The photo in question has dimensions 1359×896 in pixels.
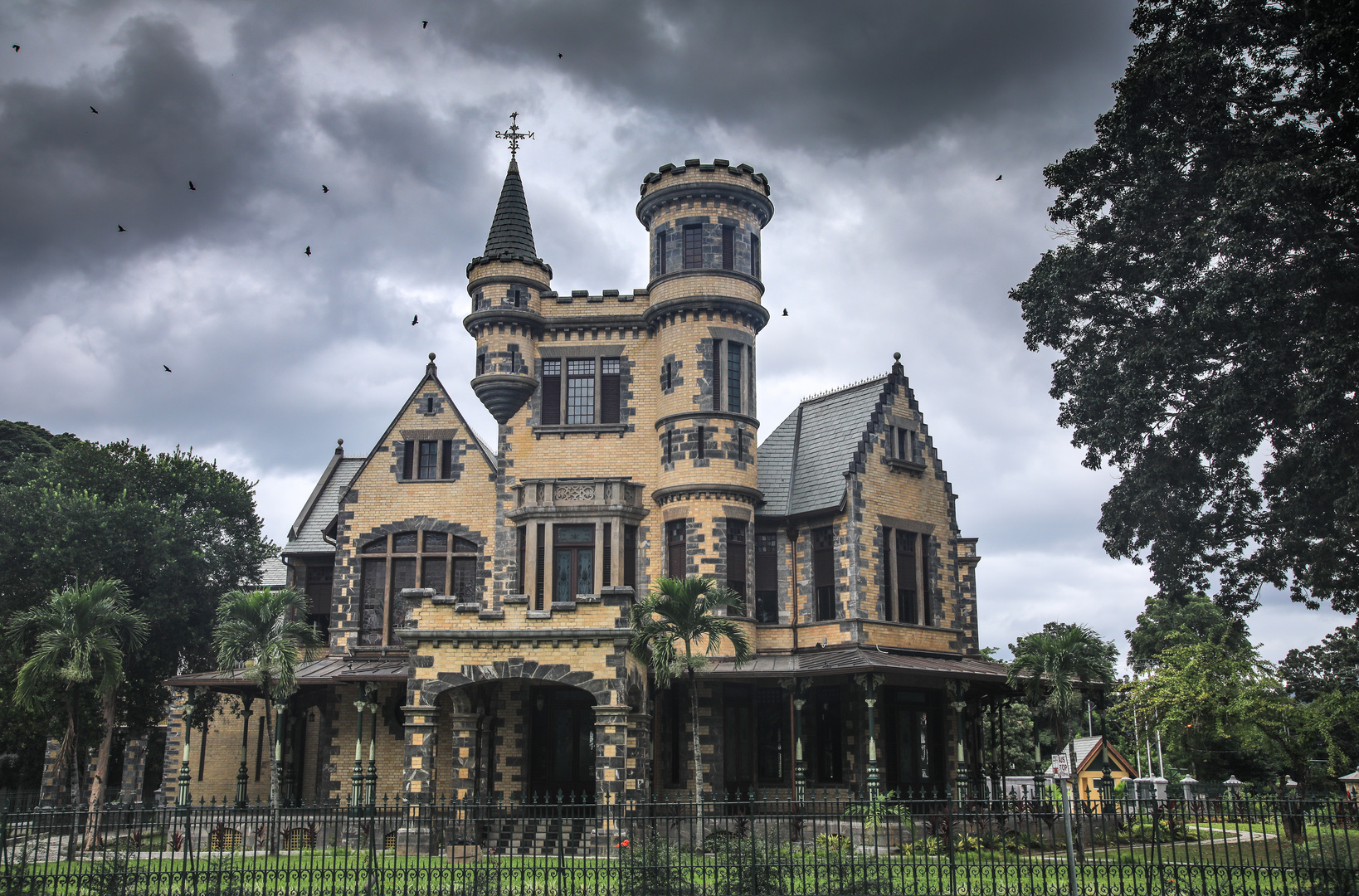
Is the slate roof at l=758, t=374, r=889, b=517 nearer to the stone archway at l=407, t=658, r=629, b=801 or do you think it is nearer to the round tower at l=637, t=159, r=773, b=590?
the round tower at l=637, t=159, r=773, b=590

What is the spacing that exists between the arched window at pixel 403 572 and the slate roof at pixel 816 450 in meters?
9.09

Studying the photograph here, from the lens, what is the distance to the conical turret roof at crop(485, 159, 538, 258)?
113 ft

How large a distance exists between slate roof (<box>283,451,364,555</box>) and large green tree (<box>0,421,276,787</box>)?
4.54 m

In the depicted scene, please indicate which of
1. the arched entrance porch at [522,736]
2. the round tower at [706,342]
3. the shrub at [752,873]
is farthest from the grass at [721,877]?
the round tower at [706,342]

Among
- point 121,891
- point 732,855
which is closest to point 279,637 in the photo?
point 121,891

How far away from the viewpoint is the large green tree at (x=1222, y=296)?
20906mm

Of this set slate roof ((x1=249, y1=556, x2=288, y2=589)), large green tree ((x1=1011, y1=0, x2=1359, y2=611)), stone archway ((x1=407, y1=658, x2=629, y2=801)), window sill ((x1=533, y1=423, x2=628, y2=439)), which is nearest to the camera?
large green tree ((x1=1011, y1=0, x2=1359, y2=611))

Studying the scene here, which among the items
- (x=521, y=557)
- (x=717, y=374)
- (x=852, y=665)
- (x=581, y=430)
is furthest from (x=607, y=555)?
(x=852, y=665)

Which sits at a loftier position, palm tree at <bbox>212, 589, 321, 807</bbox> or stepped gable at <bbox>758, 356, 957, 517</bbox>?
stepped gable at <bbox>758, 356, 957, 517</bbox>

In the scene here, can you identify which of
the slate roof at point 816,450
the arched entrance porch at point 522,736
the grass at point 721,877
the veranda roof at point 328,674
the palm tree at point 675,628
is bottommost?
the grass at point 721,877

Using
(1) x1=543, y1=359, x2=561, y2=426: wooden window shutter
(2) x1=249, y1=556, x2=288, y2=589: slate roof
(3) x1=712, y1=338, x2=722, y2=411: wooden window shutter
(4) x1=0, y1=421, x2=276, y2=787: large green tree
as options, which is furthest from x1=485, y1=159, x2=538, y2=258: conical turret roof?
(2) x1=249, y1=556, x2=288, y2=589: slate roof

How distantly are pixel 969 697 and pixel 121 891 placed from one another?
23.3 m

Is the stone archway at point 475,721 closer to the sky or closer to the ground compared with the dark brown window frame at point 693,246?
closer to the ground

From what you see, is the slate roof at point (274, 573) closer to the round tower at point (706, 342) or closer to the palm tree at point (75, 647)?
the palm tree at point (75, 647)
